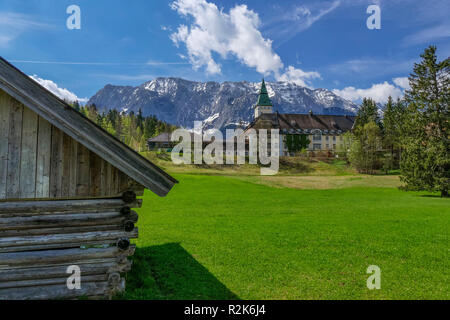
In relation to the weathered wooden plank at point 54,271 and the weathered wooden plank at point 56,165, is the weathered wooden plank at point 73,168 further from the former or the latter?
the weathered wooden plank at point 54,271

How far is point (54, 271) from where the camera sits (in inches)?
243

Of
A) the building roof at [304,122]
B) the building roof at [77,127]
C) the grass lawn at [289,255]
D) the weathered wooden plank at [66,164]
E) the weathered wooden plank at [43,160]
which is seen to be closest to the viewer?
the building roof at [77,127]

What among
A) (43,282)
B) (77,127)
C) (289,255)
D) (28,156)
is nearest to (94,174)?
(77,127)

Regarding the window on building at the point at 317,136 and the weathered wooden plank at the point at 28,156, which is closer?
the weathered wooden plank at the point at 28,156

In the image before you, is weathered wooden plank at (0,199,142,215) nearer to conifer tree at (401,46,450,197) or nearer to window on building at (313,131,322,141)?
conifer tree at (401,46,450,197)

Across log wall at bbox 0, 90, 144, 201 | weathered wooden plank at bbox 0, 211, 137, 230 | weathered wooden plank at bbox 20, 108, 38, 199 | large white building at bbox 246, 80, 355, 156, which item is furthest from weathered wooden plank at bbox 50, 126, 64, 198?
large white building at bbox 246, 80, 355, 156

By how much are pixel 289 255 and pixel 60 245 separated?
8.54 metres

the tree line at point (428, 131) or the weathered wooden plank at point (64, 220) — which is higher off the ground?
the tree line at point (428, 131)

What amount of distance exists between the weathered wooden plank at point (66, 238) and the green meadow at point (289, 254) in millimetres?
1873

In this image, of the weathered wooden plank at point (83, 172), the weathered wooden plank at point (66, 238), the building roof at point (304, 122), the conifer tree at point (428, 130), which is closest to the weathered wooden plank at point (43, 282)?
the weathered wooden plank at point (66, 238)

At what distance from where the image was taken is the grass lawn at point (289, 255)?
8.02 m

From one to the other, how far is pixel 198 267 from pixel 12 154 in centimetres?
680

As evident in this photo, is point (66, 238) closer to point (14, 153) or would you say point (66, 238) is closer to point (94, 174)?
point (94, 174)

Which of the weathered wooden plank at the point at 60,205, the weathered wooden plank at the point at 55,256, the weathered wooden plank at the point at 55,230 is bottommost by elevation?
the weathered wooden plank at the point at 55,256
